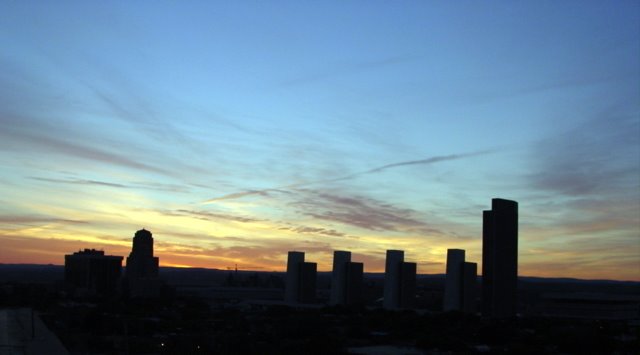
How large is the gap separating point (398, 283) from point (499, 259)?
107 ft

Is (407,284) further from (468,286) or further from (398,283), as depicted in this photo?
(468,286)

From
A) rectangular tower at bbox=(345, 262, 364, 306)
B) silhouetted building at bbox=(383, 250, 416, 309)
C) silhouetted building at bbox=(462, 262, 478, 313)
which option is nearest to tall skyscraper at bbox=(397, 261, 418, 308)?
silhouetted building at bbox=(383, 250, 416, 309)

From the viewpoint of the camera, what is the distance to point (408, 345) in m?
67.1

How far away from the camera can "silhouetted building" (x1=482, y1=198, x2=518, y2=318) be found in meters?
114

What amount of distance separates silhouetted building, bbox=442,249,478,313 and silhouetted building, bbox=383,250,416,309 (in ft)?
51.5

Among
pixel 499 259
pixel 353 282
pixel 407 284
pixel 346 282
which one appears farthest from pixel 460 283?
pixel 346 282

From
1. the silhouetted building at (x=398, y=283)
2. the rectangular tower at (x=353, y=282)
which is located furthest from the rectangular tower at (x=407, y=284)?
the rectangular tower at (x=353, y=282)

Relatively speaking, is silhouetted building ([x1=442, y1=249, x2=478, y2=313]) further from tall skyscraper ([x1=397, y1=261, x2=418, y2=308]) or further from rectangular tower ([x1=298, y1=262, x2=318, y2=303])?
rectangular tower ([x1=298, y1=262, x2=318, y2=303])

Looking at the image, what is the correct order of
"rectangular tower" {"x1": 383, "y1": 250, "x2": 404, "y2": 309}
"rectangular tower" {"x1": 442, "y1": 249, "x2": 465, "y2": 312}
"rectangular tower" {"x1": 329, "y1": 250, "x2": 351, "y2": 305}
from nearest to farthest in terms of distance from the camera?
"rectangular tower" {"x1": 442, "y1": 249, "x2": 465, "y2": 312}, "rectangular tower" {"x1": 383, "y1": 250, "x2": 404, "y2": 309}, "rectangular tower" {"x1": 329, "y1": 250, "x2": 351, "y2": 305}

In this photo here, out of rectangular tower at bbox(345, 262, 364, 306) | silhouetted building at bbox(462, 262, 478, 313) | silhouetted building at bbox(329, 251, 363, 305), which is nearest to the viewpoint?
silhouetted building at bbox(462, 262, 478, 313)

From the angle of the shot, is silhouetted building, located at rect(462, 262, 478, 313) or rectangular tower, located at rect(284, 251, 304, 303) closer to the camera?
silhouetted building, located at rect(462, 262, 478, 313)

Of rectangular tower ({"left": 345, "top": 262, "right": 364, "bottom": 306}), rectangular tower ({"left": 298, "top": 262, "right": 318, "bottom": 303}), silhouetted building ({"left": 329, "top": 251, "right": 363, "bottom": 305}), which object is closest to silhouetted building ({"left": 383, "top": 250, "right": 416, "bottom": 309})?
rectangular tower ({"left": 345, "top": 262, "right": 364, "bottom": 306})

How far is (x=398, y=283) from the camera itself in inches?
5684

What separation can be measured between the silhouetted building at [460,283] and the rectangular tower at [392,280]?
625 inches
